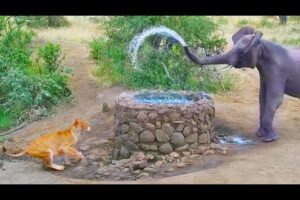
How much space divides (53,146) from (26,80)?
319 cm

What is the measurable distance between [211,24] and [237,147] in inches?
162

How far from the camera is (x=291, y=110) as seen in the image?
370 inches

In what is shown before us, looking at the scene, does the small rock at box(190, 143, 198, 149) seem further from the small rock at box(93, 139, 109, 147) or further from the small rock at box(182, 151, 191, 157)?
the small rock at box(93, 139, 109, 147)

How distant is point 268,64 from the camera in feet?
25.9

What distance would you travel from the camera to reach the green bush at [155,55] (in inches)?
409

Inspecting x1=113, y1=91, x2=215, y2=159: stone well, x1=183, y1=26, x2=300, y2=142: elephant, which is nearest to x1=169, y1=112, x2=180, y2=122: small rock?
x1=113, y1=91, x2=215, y2=159: stone well

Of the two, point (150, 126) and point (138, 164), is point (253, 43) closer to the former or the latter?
point (150, 126)

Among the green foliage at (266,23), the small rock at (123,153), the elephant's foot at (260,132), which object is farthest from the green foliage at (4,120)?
the green foliage at (266,23)

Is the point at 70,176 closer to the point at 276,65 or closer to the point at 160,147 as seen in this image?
the point at 160,147

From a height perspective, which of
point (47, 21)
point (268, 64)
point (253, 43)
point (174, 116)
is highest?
point (47, 21)

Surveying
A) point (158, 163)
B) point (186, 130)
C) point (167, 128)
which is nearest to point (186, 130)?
point (186, 130)

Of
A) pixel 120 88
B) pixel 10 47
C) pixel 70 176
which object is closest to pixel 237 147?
pixel 70 176

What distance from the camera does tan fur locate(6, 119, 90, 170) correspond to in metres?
7.13

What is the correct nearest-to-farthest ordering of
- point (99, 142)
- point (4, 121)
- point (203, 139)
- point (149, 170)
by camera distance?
point (149, 170) → point (203, 139) → point (99, 142) → point (4, 121)
